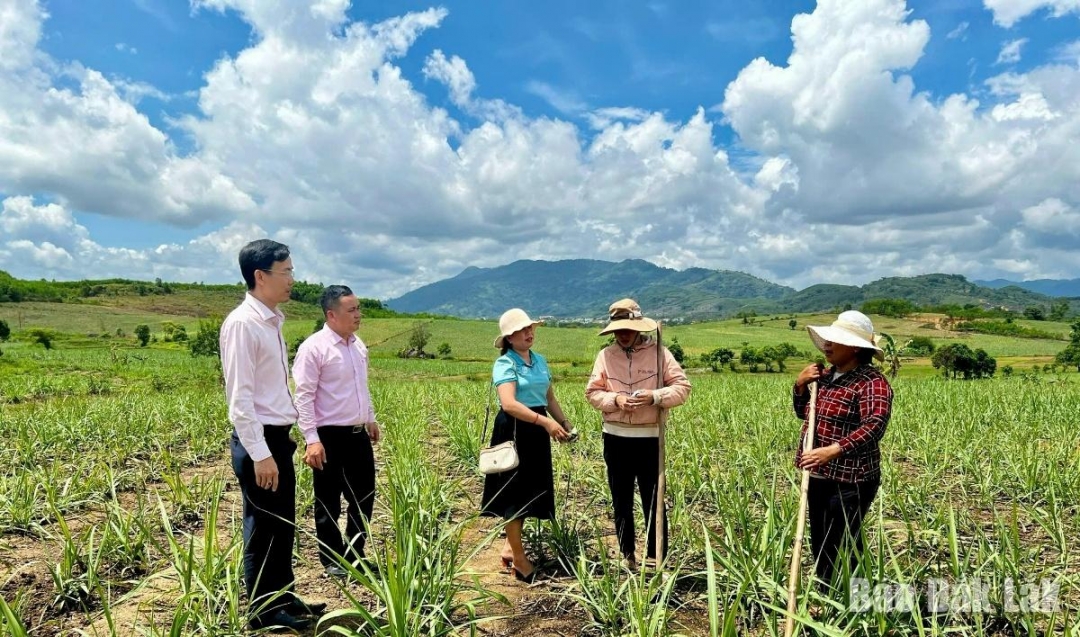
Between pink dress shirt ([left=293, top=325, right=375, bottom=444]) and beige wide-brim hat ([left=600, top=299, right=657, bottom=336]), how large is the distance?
1619mm

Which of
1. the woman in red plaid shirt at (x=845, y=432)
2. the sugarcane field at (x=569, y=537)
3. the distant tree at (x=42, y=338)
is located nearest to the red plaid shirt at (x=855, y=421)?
the woman in red plaid shirt at (x=845, y=432)

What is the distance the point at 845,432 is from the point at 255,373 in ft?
9.78

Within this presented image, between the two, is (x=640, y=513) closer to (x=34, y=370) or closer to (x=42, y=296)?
(x=34, y=370)

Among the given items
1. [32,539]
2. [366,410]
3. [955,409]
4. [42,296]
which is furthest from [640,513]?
[42,296]

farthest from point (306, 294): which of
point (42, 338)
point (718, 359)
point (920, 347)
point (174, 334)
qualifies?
point (920, 347)

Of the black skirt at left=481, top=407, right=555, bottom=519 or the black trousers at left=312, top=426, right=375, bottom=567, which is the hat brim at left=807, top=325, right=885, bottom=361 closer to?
the black skirt at left=481, top=407, right=555, bottom=519

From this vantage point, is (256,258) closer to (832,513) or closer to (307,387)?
(307,387)

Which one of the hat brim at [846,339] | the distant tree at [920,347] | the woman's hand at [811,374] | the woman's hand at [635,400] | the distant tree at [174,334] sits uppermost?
the hat brim at [846,339]

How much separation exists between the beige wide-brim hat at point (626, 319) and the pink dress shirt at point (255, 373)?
1.79 metres

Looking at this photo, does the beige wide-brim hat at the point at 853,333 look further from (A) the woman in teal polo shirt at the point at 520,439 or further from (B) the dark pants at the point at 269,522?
(B) the dark pants at the point at 269,522

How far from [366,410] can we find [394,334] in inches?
2674

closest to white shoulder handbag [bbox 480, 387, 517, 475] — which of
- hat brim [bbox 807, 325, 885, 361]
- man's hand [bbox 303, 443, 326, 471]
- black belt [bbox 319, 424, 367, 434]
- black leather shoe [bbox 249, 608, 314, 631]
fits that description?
black belt [bbox 319, 424, 367, 434]

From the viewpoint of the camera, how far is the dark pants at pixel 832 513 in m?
2.92

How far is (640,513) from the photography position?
14.3 ft
